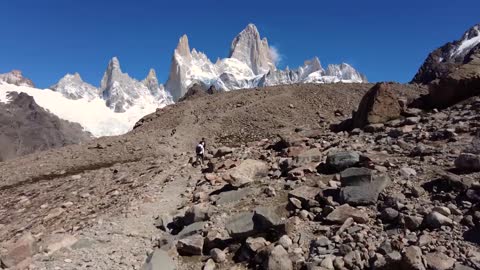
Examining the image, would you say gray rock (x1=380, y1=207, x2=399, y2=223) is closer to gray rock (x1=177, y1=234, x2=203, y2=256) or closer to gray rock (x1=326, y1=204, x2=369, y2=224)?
gray rock (x1=326, y1=204, x2=369, y2=224)

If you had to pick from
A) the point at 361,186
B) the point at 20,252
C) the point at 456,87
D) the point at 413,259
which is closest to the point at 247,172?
the point at 361,186

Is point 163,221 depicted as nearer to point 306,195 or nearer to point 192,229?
point 192,229

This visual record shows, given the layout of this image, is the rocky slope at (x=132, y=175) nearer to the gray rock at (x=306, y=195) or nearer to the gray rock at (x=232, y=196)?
the gray rock at (x=232, y=196)

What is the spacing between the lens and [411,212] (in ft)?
32.1

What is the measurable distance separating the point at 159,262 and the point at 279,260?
3.07 metres

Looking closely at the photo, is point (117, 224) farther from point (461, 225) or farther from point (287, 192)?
point (461, 225)

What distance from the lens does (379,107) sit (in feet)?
64.6

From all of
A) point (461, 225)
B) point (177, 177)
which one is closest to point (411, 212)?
point (461, 225)

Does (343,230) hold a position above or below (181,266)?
above

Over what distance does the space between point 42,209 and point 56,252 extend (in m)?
7.01

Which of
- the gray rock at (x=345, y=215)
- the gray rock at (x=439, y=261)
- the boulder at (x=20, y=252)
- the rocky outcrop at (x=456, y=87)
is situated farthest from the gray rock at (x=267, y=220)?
the rocky outcrop at (x=456, y=87)

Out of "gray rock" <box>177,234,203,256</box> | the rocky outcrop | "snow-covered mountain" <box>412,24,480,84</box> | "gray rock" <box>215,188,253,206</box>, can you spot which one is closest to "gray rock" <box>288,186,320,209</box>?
"gray rock" <box>215,188,253,206</box>

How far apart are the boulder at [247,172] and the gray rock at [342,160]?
2.75 m

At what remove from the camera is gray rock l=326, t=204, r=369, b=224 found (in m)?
10.2
